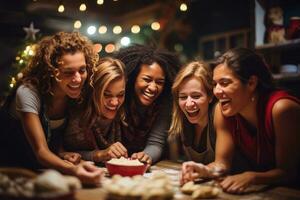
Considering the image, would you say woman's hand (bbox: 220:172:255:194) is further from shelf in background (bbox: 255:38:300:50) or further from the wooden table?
shelf in background (bbox: 255:38:300:50)

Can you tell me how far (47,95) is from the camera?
7.29 feet

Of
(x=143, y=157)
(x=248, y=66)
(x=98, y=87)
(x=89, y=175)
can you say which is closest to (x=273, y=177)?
(x=248, y=66)

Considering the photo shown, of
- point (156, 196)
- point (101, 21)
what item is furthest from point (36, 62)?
point (101, 21)

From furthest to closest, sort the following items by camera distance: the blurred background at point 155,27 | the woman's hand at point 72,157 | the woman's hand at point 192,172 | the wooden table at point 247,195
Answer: the blurred background at point 155,27, the woman's hand at point 72,157, the woman's hand at point 192,172, the wooden table at point 247,195

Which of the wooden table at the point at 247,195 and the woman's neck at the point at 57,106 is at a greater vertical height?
the woman's neck at the point at 57,106

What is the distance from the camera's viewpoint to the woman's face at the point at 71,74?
218 cm

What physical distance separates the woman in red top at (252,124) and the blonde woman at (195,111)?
0.14 m

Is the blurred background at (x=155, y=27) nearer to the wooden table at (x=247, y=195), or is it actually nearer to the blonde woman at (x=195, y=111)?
the blonde woman at (x=195, y=111)

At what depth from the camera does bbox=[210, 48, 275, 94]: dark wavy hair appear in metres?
2.04

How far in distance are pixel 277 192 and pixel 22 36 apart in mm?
4364

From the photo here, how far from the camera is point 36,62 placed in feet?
7.47

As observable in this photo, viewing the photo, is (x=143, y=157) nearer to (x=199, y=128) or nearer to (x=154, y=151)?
(x=154, y=151)

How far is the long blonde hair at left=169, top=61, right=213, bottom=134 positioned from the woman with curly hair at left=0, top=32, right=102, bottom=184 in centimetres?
55

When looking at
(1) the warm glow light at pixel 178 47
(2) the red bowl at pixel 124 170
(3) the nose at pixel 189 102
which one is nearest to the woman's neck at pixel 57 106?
→ (2) the red bowl at pixel 124 170
